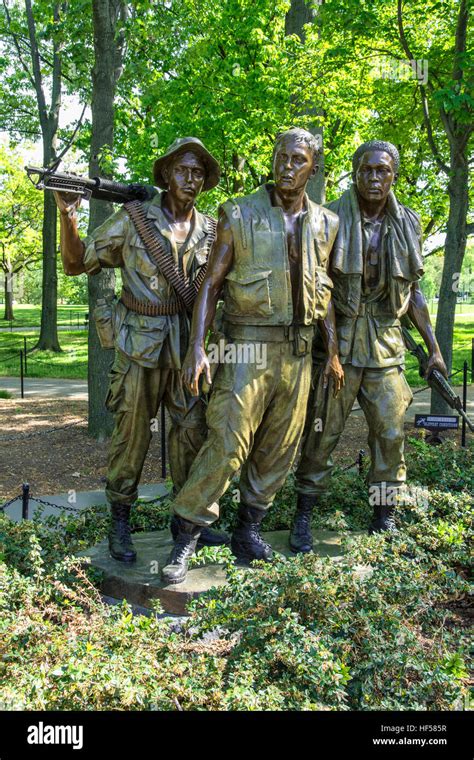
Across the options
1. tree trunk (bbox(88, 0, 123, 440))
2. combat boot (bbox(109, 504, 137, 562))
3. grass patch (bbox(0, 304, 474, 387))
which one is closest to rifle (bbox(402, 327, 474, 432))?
combat boot (bbox(109, 504, 137, 562))

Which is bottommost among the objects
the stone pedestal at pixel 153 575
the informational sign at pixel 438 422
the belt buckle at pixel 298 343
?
the stone pedestal at pixel 153 575

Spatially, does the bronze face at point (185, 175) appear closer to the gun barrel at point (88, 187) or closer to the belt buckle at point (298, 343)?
the gun barrel at point (88, 187)

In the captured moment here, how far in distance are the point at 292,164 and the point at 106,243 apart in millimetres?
1142

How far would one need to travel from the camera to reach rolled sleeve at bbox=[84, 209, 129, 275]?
173 inches

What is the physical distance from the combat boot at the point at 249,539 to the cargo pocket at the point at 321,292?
4.02ft

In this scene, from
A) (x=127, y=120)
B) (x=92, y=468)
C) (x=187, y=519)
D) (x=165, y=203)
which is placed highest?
(x=127, y=120)

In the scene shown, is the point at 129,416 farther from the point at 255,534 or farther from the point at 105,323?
the point at 255,534

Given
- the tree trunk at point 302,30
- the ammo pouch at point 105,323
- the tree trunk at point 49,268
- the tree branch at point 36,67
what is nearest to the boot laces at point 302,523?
the ammo pouch at point 105,323

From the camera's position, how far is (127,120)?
12.5m

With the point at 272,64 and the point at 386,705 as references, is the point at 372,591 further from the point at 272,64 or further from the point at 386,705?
the point at 272,64

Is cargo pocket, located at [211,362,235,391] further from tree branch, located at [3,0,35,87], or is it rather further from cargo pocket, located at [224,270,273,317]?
tree branch, located at [3,0,35,87]

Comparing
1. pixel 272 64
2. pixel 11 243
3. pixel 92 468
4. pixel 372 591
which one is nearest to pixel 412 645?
pixel 372 591

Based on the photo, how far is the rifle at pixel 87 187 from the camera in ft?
13.0

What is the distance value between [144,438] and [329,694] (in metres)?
1.85
